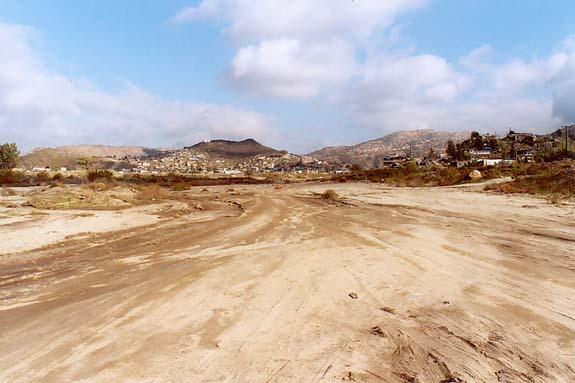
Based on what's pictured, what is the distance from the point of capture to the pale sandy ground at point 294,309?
3508 mm

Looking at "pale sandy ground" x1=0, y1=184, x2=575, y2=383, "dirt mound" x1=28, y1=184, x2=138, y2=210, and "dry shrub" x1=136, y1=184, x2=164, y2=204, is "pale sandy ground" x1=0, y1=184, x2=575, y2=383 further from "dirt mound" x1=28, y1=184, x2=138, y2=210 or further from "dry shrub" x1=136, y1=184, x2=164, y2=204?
"dry shrub" x1=136, y1=184, x2=164, y2=204

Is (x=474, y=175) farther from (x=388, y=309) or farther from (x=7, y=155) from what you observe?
(x=7, y=155)

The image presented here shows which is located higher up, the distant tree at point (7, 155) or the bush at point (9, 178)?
the distant tree at point (7, 155)

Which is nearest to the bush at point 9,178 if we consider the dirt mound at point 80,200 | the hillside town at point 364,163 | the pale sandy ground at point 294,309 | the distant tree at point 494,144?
the dirt mound at point 80,200

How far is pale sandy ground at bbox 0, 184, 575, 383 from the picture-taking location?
3.51 m

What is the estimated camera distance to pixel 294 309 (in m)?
4.96

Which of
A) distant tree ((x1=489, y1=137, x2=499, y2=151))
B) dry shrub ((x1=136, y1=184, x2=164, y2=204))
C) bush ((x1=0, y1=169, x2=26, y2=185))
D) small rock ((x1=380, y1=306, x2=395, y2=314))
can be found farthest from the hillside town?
small rock ((x1=380, y1=306, x2=395, y2=314))

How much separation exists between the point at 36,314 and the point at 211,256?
3582mm

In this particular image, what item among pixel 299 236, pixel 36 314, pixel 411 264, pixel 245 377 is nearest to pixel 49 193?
pixel 299 236

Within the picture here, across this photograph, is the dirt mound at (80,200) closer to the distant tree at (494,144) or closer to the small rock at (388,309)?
the small rock at (388,309)

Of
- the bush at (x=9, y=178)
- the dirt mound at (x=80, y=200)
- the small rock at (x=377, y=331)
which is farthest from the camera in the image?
the bush at (x=9, y=178)

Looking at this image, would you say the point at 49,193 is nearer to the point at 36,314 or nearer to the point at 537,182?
the point at 36,314

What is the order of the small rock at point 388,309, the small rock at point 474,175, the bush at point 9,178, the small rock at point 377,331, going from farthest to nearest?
1. the bush at point 9,178
2. the small rock at point 474,175
3. the small rock at point 388,309
4. the small rock at point 377,331

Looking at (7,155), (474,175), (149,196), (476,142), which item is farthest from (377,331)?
(476,142)
